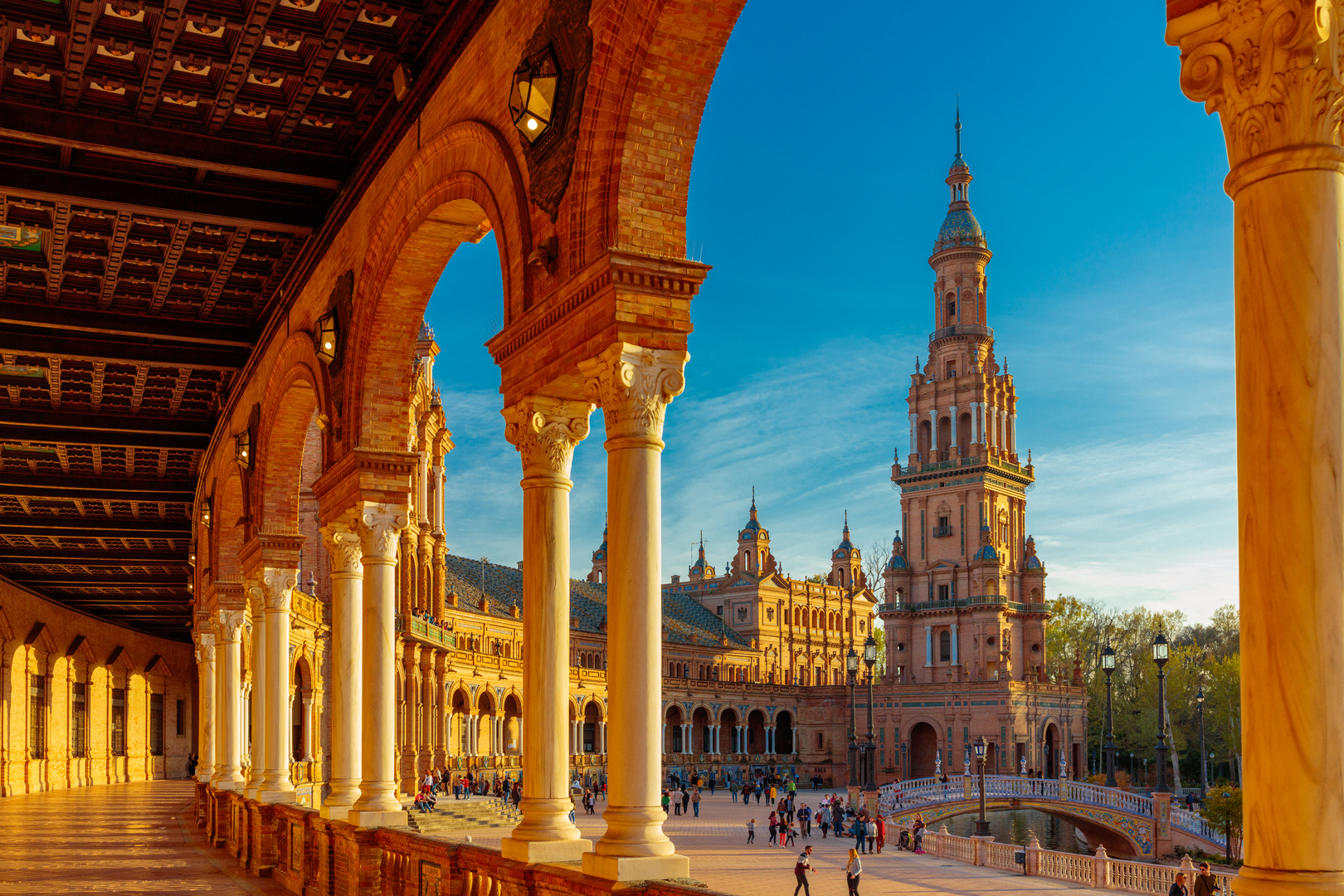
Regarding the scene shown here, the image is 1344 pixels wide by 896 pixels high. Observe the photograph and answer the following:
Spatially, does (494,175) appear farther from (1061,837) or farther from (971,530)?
(971,530)

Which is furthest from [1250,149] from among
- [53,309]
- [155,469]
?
[155,469]

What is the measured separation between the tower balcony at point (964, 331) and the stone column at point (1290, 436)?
94.1m

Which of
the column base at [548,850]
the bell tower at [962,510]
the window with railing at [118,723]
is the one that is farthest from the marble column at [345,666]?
the bell tower at [962,510]

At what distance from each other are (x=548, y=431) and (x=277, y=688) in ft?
38.5

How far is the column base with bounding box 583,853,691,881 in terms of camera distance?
7559 mm

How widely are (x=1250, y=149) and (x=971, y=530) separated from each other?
92.5 metres

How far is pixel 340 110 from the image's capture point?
13.0 metres

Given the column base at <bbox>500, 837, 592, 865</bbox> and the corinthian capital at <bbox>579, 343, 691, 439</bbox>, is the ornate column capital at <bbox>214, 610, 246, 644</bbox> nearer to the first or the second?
the column base at <bbox>500, 837, 592, 865</bbox>

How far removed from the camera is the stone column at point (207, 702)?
2877cm

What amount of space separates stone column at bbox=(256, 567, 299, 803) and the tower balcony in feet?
269

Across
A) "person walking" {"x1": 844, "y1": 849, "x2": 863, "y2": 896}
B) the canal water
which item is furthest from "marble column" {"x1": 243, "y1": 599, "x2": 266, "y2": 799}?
the canal water

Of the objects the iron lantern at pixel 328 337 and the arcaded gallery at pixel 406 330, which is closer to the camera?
the arcaded gallery at pixel 406 330

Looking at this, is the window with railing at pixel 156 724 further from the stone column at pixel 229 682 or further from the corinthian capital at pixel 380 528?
the corinthian capital at pixel 380 528

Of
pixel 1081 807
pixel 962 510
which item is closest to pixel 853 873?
pixel 1081 807
